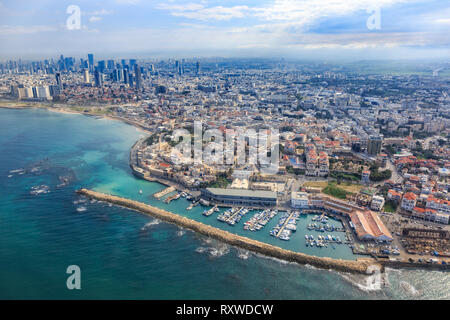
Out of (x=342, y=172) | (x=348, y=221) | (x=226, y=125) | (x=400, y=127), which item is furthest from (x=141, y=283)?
(x=400, y=127)

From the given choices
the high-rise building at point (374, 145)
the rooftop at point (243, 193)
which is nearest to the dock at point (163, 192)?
the rooftop at point (243, 193)

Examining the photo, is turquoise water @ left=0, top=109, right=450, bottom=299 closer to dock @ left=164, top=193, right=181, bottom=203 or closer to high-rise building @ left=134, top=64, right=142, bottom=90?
dock @ left=164, top=193, right=181, bottom=203

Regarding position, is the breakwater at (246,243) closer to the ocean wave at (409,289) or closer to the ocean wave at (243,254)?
the ocean wave at (243,254)

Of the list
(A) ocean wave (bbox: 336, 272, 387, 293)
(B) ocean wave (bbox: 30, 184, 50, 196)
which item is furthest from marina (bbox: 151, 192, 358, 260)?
(B) ocean wave (bbox: 30, 184, 50, 196)

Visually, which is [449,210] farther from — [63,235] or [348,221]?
[63,235]

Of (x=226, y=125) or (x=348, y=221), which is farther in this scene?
(x=226, y=125)
